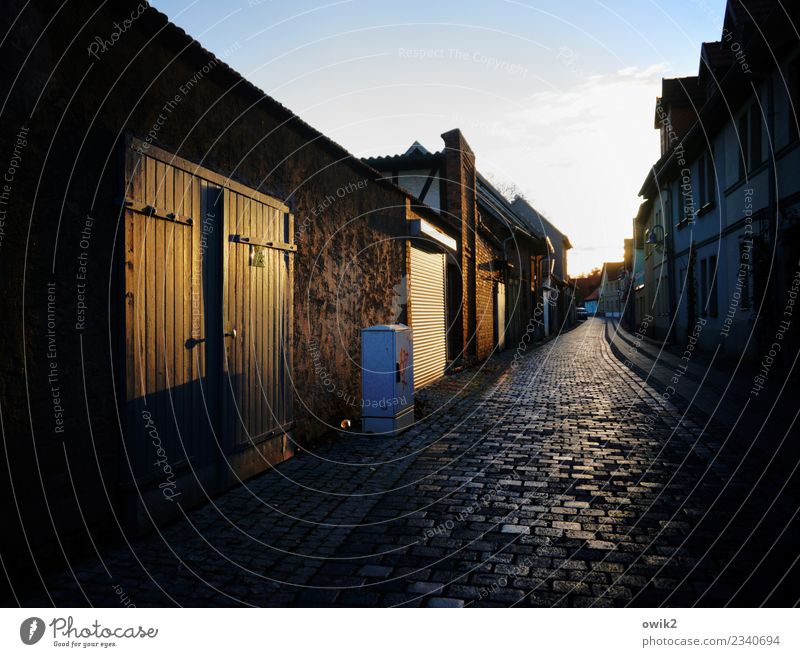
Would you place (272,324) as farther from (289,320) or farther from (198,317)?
(198,317)

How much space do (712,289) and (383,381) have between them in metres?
13.2

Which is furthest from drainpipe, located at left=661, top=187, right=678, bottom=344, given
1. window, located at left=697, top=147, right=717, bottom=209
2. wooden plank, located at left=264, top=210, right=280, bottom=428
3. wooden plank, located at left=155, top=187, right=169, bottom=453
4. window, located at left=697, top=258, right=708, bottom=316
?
wooden plank, located at left=155, top=187, right=169, bottom=453

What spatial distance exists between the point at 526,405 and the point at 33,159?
8222 millimetres

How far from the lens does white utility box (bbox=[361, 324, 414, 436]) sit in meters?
7.85

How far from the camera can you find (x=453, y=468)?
6039mm

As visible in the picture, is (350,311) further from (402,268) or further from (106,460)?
(106,460)

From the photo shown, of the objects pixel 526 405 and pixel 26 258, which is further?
pixel 526 405

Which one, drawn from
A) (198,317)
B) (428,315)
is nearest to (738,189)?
(428,315)

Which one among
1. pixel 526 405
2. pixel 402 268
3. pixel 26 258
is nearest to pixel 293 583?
pixel 26 258

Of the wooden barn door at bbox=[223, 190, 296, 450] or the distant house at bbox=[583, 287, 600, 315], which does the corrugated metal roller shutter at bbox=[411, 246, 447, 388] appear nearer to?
the wooden barn door at bbox=[223, 190, 296, 450]

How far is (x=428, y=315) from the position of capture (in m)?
13.6

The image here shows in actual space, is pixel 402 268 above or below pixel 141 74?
below

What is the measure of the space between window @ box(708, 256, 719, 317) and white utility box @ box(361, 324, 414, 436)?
40.4 ft

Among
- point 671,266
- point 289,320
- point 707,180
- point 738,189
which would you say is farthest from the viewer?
point 671,266
